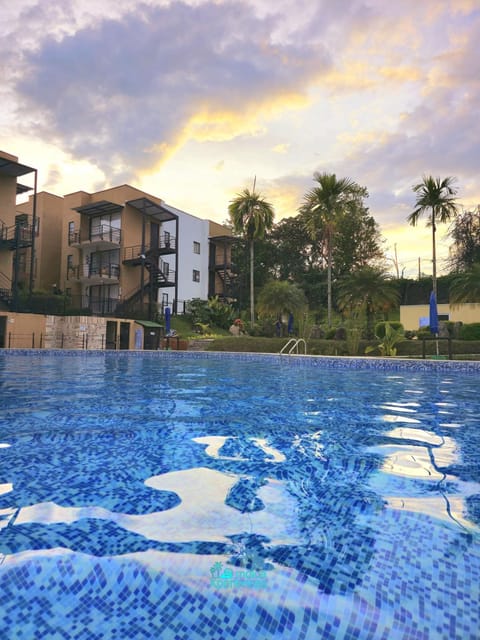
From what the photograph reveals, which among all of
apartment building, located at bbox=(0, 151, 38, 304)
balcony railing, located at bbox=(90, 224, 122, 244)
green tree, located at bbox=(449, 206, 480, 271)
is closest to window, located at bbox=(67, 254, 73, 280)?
balcony railing, located at bbox=(90, 224, 122, 244)

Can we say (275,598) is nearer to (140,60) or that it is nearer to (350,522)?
(350,522)

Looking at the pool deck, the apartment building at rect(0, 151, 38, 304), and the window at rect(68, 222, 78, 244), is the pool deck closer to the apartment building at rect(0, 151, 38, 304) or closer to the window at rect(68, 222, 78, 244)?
the apartment building at rect(0, 151, 38, 304)

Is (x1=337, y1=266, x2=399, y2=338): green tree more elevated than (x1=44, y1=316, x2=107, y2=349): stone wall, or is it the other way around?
(x1=337, y1=266, x2=399, y2=338): green tree

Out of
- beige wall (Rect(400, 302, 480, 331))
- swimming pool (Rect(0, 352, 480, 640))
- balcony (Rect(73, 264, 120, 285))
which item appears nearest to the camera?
swimming pool (Rect(0, 352, 480, 640))

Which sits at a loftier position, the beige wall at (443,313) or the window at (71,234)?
the window at (71,234)

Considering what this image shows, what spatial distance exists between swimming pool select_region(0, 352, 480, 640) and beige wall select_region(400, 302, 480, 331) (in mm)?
23221

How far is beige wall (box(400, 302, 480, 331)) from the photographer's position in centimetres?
2404

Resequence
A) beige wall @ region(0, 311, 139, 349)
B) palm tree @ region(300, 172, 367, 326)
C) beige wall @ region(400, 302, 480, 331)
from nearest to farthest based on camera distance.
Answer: beige wall @ region(0, 311, 139, 349), palm tree @ region(300, 172, 367, 326), beige wall @ region(400, 302, 480, 331)

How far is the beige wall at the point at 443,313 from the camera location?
24.0 meters

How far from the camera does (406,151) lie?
18.2 meters

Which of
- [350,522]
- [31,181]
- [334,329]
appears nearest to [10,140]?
[31,181]

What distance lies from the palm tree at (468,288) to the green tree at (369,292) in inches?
115

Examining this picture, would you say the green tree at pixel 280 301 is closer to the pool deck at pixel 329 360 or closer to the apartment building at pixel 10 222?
the pool deck at pixel 329 360

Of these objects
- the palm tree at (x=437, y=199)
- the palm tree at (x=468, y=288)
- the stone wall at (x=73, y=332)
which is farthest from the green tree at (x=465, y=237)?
the stone wall at (x=73, y=332)
